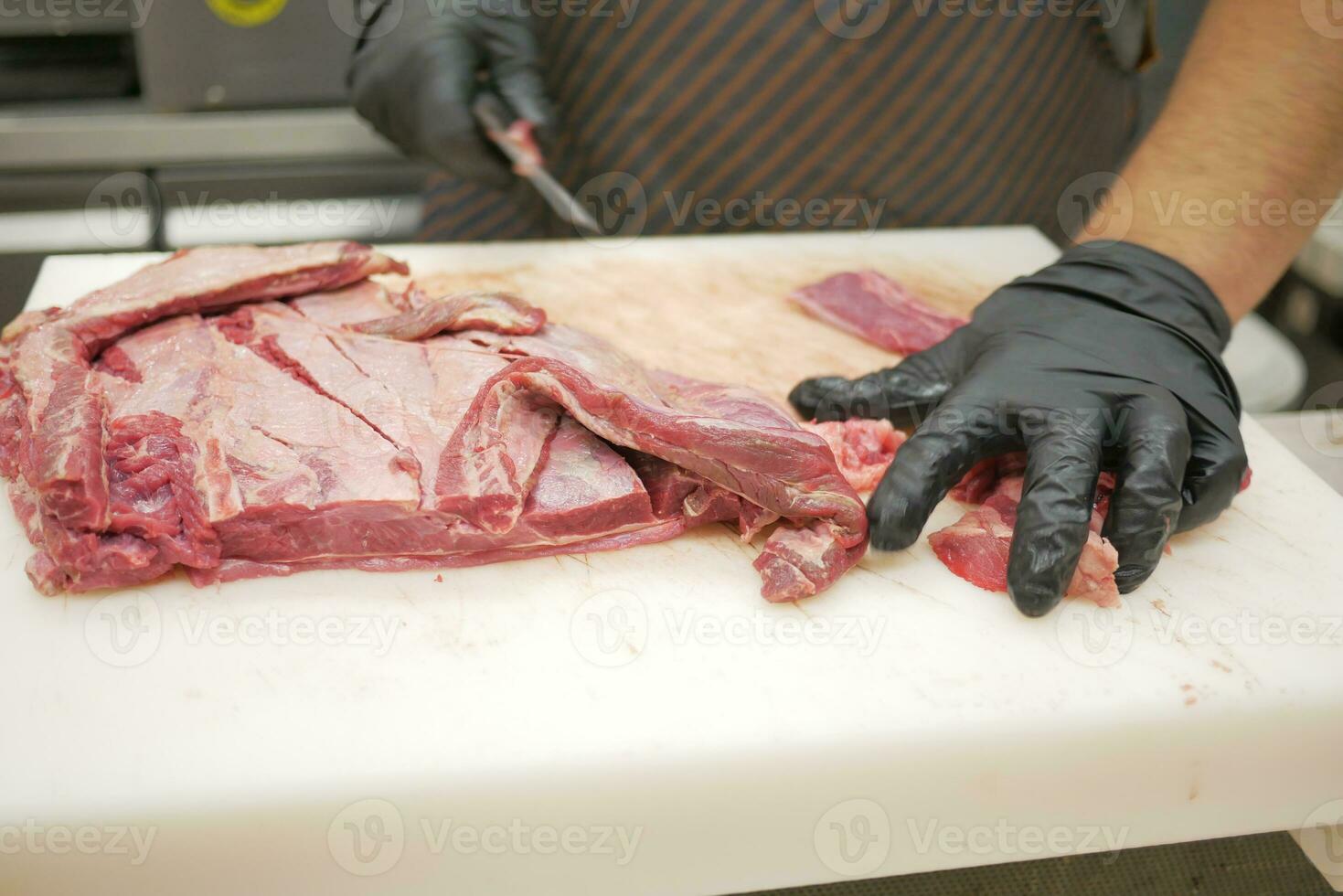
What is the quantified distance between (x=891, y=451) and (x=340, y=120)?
9.74 feet

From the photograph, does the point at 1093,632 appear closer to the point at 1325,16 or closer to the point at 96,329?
the point at 1325,16

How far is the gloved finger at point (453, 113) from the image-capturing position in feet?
10.6

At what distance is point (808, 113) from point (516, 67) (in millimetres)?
984

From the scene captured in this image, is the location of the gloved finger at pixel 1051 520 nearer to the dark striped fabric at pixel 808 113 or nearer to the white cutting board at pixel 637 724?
the white cutting board at pixel 637 724

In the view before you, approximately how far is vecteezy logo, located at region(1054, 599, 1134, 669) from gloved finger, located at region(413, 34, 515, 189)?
2211 millimetres

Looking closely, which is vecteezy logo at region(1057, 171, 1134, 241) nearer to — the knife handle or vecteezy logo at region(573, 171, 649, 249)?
vecteezy logo at region(573, 171, 649, 249)

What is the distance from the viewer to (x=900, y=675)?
6.50 feet

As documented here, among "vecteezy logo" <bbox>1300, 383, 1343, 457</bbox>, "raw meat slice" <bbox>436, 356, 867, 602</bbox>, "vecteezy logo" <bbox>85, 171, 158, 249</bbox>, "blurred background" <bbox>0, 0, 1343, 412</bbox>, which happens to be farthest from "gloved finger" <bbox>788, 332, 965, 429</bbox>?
"vecteezy logo" <bbox>85, 171, 158, 249</bbox>

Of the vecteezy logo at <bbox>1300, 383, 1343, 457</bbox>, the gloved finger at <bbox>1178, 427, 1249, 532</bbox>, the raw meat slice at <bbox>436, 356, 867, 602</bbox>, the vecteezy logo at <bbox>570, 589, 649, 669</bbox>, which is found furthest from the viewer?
the vecteezy logo at <bbox>1300, 383, 1343, 457</bbox>

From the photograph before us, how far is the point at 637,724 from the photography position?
1.86 m

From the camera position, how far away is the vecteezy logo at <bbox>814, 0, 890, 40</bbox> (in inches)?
133

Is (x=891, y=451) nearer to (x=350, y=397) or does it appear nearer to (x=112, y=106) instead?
(x=350, y=397)

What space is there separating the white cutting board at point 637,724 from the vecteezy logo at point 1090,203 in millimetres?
1269

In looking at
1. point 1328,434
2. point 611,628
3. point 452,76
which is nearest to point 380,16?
point 452,76
